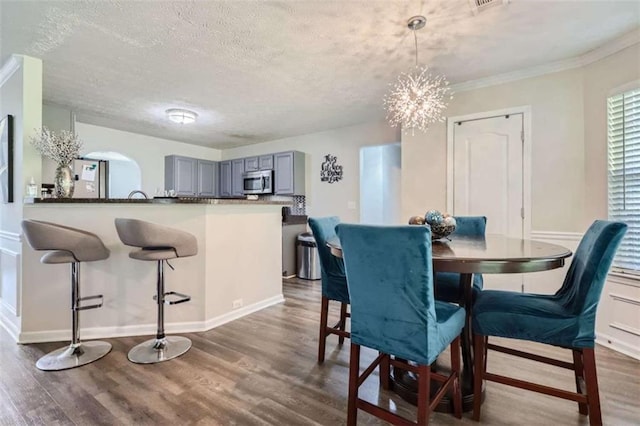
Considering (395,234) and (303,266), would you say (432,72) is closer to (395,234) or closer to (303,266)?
(395,234)

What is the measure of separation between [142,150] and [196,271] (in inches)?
152

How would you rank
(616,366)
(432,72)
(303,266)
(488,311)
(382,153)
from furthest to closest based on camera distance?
1. (382,153)
2. (303,266)
3. (432,72)
4. (616,366)
5. (488,311)

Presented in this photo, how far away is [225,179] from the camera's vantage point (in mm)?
6309

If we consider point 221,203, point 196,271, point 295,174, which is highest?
point 295,174

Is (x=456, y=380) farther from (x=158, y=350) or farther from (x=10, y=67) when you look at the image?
(x=10, y=67)

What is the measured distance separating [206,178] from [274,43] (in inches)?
169

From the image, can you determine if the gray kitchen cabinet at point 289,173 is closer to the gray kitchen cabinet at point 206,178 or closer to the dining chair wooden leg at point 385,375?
the gray kitchen cabinet at point 206,178

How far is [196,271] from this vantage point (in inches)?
108

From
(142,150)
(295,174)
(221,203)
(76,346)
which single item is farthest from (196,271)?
(142,150)

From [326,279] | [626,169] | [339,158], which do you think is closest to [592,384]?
[326,279]

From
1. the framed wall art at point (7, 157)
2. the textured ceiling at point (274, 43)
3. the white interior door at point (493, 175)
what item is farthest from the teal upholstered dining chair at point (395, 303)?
the framed wall art at point (7, 157)

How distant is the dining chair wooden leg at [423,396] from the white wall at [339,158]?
3.69 metres

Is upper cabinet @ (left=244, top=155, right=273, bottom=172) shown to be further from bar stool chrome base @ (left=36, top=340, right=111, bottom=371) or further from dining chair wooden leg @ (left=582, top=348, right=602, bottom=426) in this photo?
dining chair wooden leg @ (left=582, top=348, right=602, bottom=426)

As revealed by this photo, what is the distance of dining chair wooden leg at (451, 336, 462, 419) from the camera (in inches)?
59.7
